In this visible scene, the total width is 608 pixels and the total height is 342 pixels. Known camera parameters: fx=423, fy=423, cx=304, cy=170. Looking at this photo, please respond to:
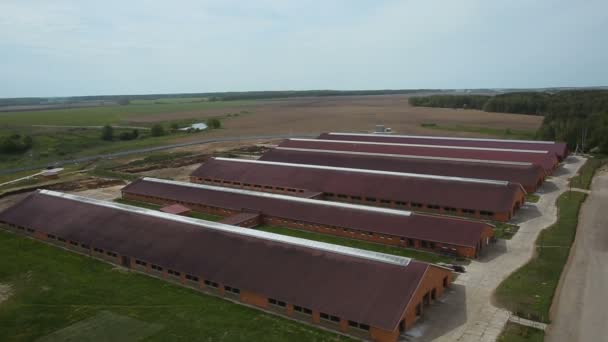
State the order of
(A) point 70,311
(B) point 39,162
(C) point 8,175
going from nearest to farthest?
(A) point 70,311 → (C) point 8,175 → (B) point 39,162

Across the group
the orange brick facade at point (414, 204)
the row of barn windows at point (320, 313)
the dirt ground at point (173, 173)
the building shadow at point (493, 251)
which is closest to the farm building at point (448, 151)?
the orange brick facade at point (414, 204)

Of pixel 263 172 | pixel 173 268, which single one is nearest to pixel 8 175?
pixel 263 172

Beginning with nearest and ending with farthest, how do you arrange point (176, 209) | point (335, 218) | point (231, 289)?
point (231, 289) → point (335, 218) → point (176, 209)

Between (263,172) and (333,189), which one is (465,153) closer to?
(333,189)

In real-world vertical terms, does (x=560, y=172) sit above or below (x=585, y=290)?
above

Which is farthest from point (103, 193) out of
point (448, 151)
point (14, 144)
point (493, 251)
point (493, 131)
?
point (493, 131)

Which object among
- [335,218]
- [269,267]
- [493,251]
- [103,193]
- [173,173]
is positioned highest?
[269,267]

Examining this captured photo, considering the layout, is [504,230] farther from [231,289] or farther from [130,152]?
[130,152]

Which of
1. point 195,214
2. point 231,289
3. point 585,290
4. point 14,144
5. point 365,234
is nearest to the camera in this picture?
point 585,290
